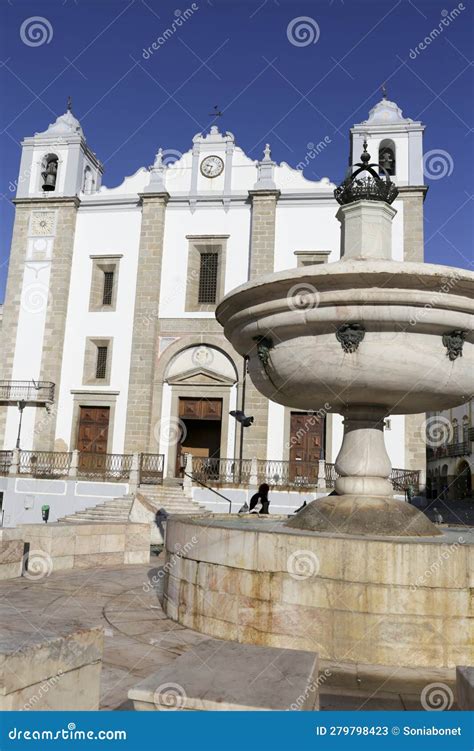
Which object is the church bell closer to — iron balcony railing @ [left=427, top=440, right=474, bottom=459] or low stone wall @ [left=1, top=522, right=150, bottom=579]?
low stone wall @ [left=1, top=522, right=150, bottom=579]

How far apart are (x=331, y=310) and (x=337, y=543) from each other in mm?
1758

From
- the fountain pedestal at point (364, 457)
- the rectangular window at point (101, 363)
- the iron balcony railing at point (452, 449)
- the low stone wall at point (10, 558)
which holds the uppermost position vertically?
the rectangular window at point (101, 363)

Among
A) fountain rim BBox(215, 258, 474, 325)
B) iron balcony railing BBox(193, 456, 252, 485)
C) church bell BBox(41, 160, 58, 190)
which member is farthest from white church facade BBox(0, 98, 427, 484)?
fountain rim BBox(215, 258, 474, 325)

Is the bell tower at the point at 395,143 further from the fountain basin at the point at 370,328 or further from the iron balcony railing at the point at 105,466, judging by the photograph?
the fountain basin at the point at 370,328

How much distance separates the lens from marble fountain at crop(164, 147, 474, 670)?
357 centimetres

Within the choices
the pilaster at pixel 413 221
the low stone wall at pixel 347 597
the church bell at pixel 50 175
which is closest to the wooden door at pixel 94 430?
the church bell at pixel 50 175

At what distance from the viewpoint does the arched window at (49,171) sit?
22906mm

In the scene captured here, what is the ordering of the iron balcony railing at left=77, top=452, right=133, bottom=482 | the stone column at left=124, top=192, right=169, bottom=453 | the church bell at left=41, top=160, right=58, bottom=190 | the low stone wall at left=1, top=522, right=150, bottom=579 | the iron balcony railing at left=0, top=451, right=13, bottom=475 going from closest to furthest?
1. the low stone wall at left=1, top=522, right=150, bottom=579
2. the iron balcony railing at left=77, top=452, right=133, bottom=482
3. the iron balcony railing at left=0, top=451, right=13, bottom=475
4. the stone column at left=124, top=192, right=169, bottom=453
5. the church bell at left=41, top=160, right=58, bottom=190

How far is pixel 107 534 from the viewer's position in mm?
7582

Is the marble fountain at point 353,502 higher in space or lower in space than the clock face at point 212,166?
lower

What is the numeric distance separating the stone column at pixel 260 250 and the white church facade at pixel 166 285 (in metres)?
0.05

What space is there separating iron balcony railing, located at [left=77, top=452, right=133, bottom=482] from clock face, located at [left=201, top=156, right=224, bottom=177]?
10744mm

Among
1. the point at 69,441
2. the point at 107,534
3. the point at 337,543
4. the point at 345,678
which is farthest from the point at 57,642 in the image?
the point at 69,441

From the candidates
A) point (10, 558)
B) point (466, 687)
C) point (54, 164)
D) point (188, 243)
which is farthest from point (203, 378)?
point (466, 687)
